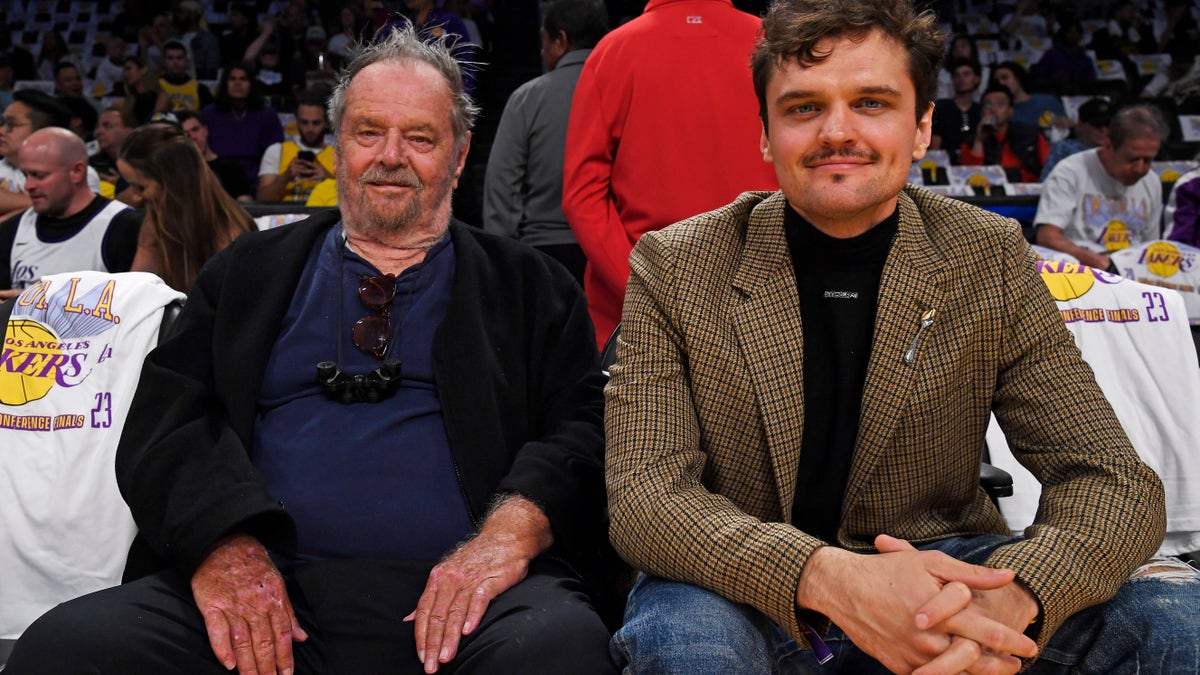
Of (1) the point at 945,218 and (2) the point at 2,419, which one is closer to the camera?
(1) the point at 945,218

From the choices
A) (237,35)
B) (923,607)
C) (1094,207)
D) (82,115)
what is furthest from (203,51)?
(923,607)

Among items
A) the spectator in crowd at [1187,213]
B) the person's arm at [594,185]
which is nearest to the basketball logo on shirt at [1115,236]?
the spectator in crowd at [1187,213]

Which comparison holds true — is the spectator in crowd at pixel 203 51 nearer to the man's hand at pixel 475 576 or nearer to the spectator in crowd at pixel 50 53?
the spectator in crowd at pixel 50 53

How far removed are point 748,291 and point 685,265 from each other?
0.12 metres

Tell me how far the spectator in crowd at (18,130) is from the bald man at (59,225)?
49.6 inches

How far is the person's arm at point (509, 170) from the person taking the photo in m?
4.04

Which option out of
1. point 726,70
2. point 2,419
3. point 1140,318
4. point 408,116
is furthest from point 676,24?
point 2,419

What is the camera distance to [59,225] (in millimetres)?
5020

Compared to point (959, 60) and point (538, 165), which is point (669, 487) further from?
point (959, 60)

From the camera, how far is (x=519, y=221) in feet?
13.5

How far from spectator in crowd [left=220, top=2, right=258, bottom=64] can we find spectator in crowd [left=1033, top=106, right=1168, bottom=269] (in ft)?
26.8

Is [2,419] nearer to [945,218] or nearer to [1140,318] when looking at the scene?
[945,218]

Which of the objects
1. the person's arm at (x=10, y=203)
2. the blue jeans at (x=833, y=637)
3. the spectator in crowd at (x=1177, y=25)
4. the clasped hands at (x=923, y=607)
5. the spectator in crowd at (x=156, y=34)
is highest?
the spectator in crowd at (x=1177, y=25)

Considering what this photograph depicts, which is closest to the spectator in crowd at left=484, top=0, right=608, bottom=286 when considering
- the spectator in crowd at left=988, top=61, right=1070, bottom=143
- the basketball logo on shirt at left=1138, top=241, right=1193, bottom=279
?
the basketball logo on shirt at left=1138, top=241, right=1193, bottom=279
